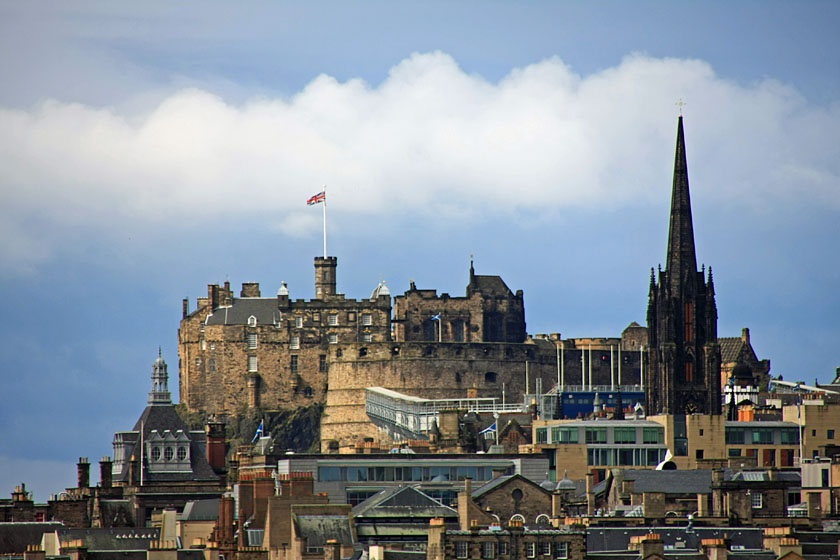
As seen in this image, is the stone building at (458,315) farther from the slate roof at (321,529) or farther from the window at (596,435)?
the slate roof at (321,529)

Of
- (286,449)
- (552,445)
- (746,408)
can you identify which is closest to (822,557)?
(552,445)

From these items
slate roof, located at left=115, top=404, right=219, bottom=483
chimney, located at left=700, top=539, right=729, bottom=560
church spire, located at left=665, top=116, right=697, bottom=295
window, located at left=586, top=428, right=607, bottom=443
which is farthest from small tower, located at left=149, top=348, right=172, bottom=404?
chimney, located at left=700, top=539, right=729, bottom=560

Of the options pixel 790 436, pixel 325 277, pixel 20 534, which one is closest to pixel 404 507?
pixel 20 534

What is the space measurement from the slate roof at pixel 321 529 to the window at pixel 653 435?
4384cm

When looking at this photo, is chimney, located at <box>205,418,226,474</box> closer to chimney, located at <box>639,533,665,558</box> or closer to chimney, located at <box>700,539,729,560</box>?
chimney, located at <box>700,539,729,560</box>

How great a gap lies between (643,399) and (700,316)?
724 cm

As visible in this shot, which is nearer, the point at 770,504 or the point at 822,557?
the point at 822,557

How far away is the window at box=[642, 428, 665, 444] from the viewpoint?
109688 millimetres

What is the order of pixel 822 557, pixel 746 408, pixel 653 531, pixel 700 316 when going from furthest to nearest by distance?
pixel 700 316
pixel 746 408
pixel 653 531
pixel 822 557

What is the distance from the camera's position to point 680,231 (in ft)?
453

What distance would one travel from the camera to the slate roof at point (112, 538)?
2704 inches

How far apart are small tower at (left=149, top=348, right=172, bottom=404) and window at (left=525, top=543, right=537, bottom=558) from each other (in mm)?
51622

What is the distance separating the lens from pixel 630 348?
154000 mm

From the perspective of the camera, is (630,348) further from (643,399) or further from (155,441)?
(155,441)
